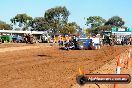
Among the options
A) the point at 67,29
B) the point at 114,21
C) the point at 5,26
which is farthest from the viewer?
the point at 114,21

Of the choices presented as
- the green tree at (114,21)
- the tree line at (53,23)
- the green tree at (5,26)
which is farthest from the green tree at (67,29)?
the green tree at (114,21)

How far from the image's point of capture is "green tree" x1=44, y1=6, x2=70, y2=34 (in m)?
129

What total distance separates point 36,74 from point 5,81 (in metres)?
2.57

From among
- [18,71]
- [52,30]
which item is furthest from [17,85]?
[52,30]

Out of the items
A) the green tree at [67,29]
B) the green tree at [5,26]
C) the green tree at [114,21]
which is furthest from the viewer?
the green tree at [114,21]

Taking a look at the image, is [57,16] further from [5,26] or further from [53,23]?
[5,26]

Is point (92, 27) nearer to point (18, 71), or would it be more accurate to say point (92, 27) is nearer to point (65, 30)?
point (65, 30)

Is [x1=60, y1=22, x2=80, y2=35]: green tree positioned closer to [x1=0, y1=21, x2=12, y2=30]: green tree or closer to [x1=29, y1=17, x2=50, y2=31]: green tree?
[x1=29, y1=17, x2=50, y2=31]: green tree

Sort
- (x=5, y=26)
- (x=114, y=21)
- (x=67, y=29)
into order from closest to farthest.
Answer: (x=67, y=29)
(x=5, y=26)
(x=114, y=21)

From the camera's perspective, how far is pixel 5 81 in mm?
14125

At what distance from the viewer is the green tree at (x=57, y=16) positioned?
129375 mm

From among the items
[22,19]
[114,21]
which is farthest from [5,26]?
[114,21]

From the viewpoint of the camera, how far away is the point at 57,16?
13188 cm

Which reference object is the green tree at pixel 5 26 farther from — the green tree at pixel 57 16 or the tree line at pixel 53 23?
the green tree at pixel 57 16
